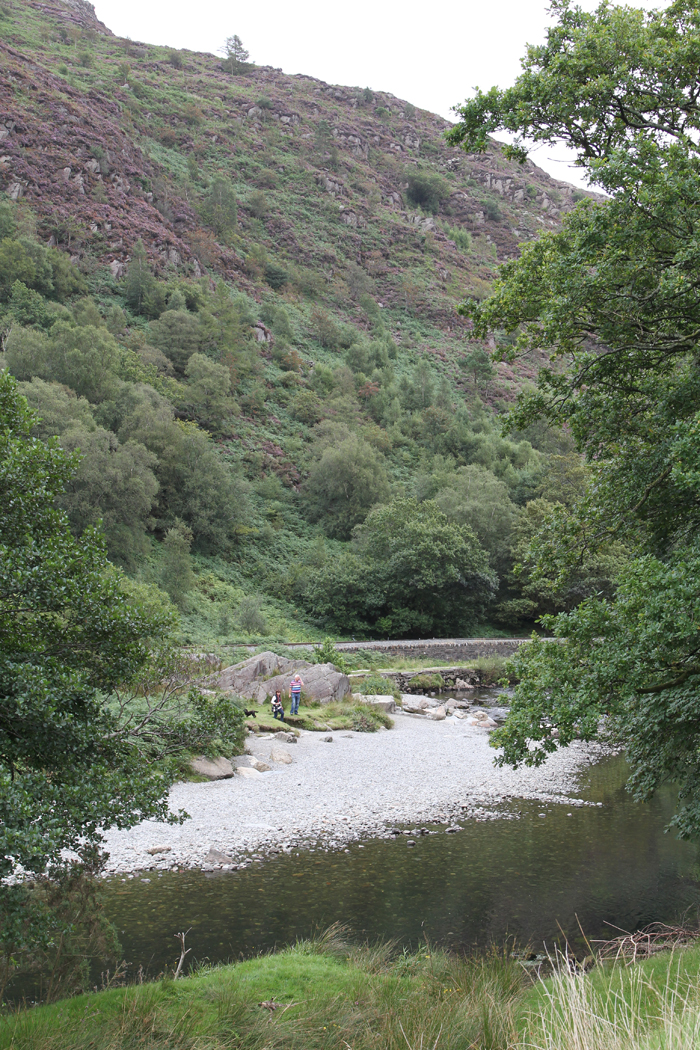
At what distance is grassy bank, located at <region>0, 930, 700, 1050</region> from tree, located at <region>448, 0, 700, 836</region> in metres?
2.13

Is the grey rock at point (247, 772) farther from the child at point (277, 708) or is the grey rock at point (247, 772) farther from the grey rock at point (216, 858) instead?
the child at point (277, 708)

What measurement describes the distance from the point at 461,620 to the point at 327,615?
962 centimetres

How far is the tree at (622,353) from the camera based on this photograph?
6.59m

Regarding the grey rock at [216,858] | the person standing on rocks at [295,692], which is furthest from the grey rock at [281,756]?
the grey rock at [216,858]

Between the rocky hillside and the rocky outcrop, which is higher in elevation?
the rocky hillside

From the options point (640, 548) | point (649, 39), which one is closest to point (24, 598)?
point (640, 548)

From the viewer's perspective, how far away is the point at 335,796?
15.2 m

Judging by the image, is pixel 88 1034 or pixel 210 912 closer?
pixel 88 1034

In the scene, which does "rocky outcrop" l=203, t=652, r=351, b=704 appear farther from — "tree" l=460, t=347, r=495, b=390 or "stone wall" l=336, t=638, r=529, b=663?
"tree" l=460, t=347, r=495, b=390

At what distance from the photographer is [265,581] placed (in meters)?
47.1

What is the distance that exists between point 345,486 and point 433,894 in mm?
46716

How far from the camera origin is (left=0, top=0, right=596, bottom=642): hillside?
43406 millimetres

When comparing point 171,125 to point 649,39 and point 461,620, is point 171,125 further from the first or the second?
point 649,39

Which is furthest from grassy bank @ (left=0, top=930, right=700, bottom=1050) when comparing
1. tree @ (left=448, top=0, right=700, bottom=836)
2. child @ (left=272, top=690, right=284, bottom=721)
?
child @ (left=272, top=690, right=284, bottom=721)
